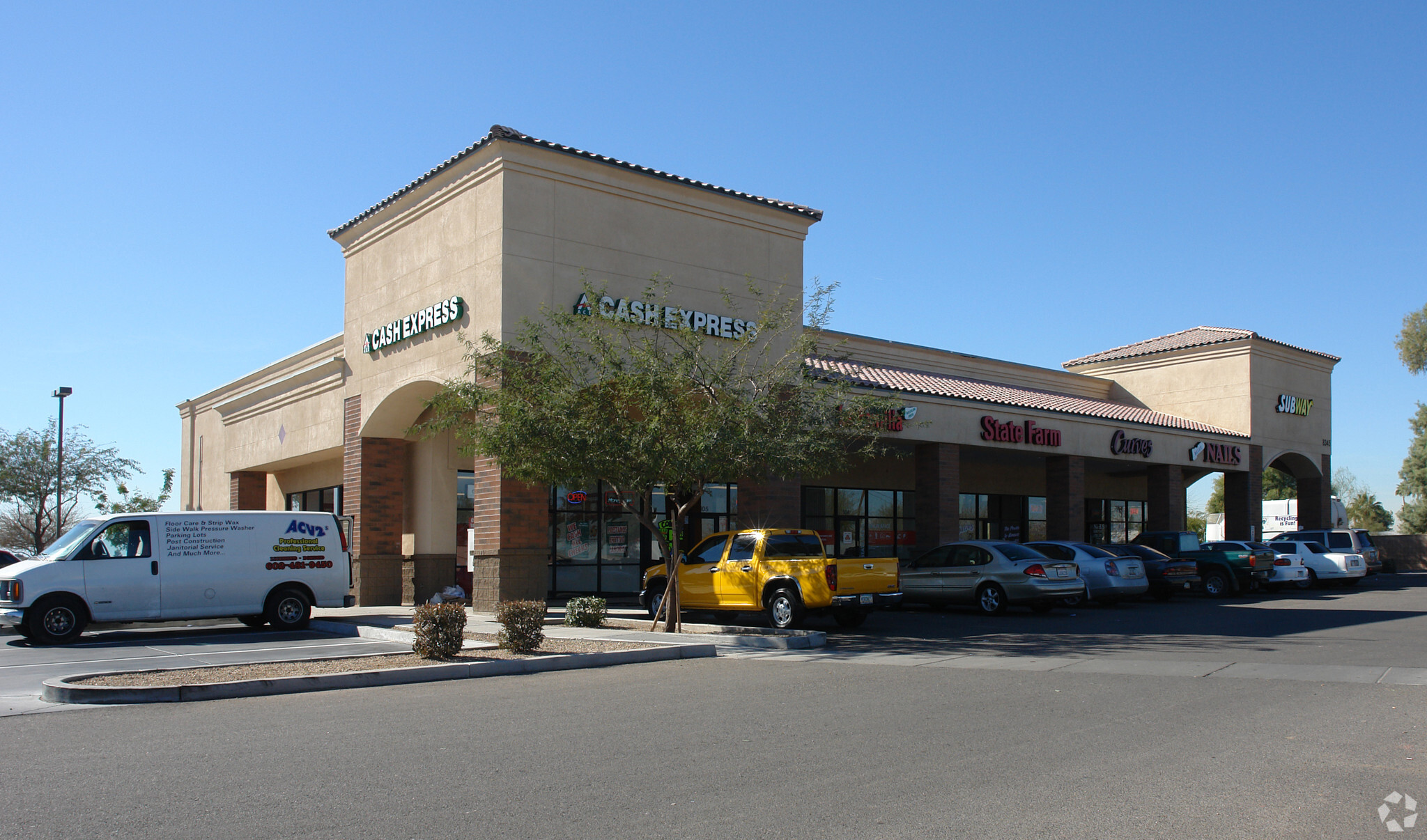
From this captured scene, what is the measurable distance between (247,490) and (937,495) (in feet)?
67.9

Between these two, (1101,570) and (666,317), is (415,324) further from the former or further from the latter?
(1101,570)

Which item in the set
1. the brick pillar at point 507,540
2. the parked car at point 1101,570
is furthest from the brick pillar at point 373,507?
the parked car at point 1101,570

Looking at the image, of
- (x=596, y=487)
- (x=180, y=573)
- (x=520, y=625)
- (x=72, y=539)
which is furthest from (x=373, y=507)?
(x=520, y=625)

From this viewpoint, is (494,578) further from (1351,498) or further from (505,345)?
(1351,498)

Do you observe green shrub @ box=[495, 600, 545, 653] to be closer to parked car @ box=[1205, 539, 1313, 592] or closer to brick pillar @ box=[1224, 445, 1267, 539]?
parked car @ box=[1205, 539, 1313, 592]

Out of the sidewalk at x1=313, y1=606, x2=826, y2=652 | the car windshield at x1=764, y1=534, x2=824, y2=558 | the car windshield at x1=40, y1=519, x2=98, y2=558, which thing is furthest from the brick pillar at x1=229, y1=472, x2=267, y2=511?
the car windshield at x1=764, y1=534, x2=824, y2=558

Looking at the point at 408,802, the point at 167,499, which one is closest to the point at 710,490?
the point at 408,802

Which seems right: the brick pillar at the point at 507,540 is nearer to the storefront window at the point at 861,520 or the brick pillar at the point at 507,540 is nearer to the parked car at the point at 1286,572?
the storefront window at the point at 861,520

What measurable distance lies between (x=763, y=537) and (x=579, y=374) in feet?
13.6

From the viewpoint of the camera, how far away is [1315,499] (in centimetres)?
4197

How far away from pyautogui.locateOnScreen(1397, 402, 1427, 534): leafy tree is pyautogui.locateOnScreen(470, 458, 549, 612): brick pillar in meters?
71.7

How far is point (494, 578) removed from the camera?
66.7 feet

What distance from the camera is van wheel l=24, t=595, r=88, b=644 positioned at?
56.1 feet

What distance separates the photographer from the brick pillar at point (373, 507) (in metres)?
24.7
